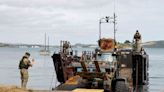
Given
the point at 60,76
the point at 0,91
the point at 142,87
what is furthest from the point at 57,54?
the point at 0,91

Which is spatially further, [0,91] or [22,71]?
[22,71]

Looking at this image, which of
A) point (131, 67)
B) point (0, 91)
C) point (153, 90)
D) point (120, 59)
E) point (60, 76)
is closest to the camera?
point (0, 91)

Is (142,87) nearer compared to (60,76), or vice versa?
(142,87)

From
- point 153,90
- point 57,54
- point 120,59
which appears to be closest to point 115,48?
point 120,59

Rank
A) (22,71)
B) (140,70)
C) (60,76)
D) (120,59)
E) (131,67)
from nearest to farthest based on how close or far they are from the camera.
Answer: (22,71) < (120,59) < (131,67) < (140,70) < (60,76)

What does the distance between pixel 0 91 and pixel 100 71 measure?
16.8ft

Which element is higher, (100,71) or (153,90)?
(100,71)

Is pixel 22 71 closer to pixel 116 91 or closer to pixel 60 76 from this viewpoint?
pixel 116 91

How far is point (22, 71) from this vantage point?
24.2 m

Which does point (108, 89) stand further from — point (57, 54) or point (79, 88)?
point (57, 54)

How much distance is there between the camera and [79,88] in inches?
873

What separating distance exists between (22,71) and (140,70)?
12571 mm

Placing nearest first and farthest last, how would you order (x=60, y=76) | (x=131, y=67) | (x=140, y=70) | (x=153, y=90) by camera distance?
1. (x=131, y=67)
2. (x=140, y=70)
3. (x=60, y=76)
4. (x=153, y=90)

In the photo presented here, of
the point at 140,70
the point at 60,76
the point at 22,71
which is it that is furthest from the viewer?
the point at 60,76
